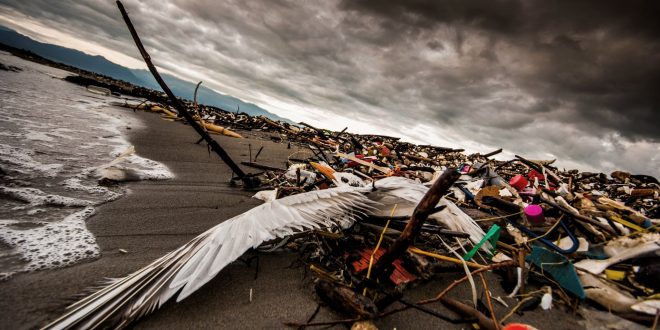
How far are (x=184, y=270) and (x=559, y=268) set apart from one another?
2.00 metres

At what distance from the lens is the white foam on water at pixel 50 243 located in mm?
1390

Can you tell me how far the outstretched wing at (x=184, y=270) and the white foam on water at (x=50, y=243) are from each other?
1.89 ft

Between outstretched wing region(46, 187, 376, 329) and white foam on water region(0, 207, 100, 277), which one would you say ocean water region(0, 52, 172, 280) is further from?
outstretched wing region(46, 187, 376, 329)

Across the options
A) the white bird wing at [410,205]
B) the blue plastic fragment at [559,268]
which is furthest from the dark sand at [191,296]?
the white bird wing at [410,205]

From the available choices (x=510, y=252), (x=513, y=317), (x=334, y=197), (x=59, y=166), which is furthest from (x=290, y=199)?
(x=59, y=166)

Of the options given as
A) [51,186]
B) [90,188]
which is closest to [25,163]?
[51,186]

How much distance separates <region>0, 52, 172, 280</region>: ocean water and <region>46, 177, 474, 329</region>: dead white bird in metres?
0.72

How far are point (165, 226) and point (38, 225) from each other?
0.72 meters

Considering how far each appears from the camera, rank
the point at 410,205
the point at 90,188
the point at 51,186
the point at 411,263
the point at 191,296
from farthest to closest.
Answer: the point at 90,188 < the point at 51,186 < the point at 410,205 < the point at 411,263 < the point at 191,296

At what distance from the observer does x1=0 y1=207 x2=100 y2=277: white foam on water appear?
1.39 metres

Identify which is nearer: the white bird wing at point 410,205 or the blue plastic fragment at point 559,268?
the blue plastic fragment at point 559,268

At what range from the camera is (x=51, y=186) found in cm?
226

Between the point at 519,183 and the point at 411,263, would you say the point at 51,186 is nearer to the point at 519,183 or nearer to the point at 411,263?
the point at 411,263

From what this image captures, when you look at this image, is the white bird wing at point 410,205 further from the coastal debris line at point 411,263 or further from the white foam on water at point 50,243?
the white foam on water at point 50,243
